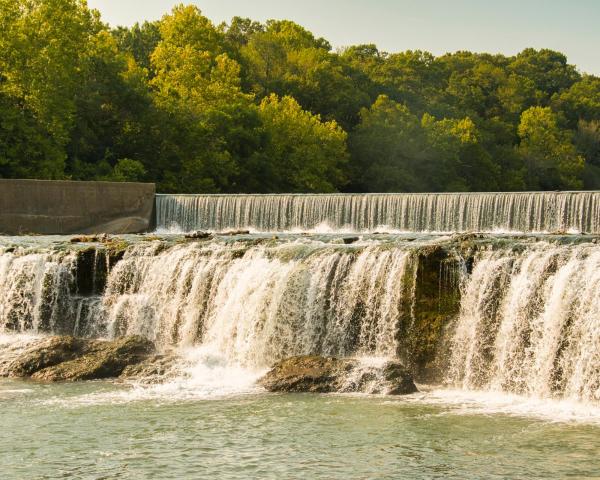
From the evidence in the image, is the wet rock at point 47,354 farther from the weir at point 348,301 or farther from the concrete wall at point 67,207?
the concrete wall at point 67,207

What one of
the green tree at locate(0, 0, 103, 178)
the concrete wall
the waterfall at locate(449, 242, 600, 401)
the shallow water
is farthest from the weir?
the green tree at locate(0, 0, 103, 178)

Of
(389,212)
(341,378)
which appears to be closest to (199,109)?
(389,212)

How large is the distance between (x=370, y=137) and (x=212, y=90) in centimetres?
1158

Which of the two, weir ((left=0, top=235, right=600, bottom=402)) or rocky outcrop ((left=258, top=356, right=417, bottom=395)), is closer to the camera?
weir ((left=0, top=235, right=600, bottom=402))

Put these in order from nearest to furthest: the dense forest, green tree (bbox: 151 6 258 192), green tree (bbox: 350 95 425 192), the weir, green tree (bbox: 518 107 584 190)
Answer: the weir
the dense forest
green tree (bbox: 151 6 258 192)
green tree (bbox: 350 95 425 192)
green tree (bbox: 518 107 584 190)

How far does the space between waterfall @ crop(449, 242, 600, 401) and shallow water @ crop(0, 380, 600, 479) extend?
498 millimetres

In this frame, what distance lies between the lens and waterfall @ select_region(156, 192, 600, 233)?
104 feet

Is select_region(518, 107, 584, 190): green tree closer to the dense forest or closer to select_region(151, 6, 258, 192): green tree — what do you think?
the dense forest

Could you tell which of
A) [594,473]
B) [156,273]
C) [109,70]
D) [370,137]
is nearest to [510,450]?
[594,473]

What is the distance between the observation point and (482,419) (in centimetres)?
1289

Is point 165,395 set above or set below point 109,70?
below

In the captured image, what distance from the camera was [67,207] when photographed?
33.9 meters

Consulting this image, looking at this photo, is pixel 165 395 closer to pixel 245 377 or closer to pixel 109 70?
pixel 245 377

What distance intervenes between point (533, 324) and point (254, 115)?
1514 inches
